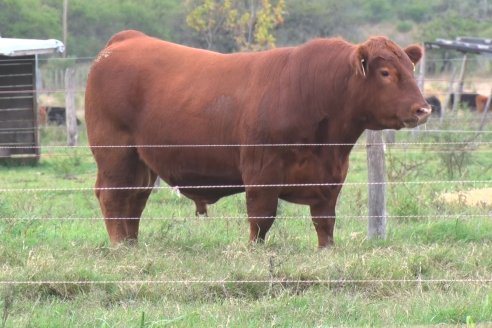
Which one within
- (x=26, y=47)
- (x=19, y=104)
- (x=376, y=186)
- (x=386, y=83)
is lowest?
(x=376, y=186)

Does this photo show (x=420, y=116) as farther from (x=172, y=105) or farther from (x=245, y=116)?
(x=172, y=105)

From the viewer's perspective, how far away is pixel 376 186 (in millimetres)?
8648

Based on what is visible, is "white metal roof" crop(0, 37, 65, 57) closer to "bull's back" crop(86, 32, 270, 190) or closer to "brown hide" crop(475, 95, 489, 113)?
"bull's back" crop(86, 32, 270, 190)

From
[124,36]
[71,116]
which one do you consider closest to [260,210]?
[124,36]

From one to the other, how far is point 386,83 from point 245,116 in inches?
48.1

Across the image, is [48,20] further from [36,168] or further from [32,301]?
[32,301]

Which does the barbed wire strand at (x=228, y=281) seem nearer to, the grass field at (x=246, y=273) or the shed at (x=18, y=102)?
the grass field at (x=246, y=273)

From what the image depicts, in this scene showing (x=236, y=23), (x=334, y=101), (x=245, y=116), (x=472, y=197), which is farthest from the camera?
(x=236, y=23)

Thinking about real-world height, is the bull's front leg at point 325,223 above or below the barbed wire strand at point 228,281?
above

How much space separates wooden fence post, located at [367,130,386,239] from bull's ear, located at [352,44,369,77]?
2.82 ft

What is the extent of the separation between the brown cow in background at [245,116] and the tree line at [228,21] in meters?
21.8

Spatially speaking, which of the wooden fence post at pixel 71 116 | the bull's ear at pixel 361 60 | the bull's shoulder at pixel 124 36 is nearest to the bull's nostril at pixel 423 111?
the bull's ear at pixel 361 60

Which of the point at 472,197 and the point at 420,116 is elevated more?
the point at 420,116

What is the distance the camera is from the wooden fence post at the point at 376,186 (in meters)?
8.57
